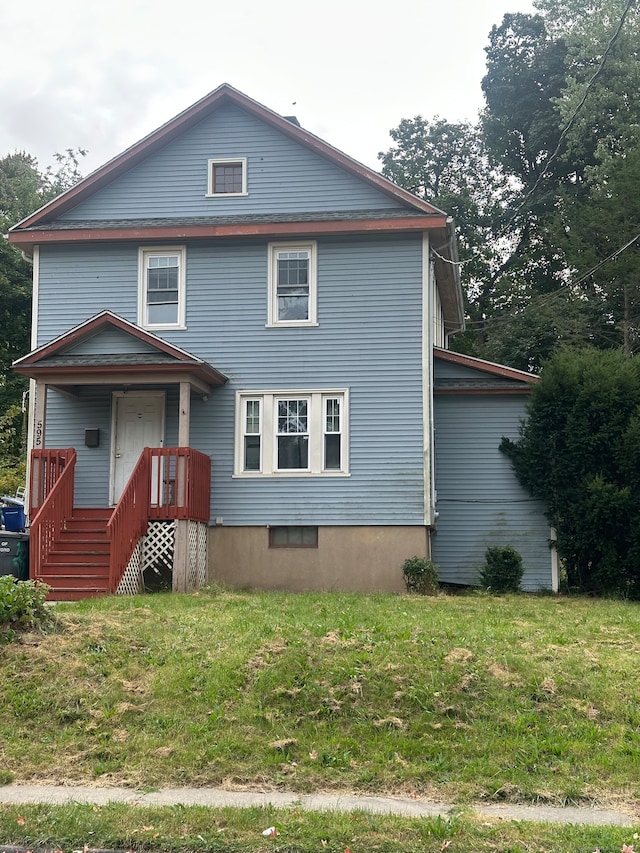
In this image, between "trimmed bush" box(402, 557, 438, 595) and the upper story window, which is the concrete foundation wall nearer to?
"trimmed bush" box(402, 557, 438, 595)

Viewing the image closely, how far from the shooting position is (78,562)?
15617mm

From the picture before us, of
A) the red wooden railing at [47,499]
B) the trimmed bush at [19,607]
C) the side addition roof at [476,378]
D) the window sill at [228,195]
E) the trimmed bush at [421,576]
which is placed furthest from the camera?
the side addition roof at [476,378]

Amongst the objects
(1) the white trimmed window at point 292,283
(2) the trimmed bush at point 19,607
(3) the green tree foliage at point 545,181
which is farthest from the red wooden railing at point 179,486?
(3) the green tree foliage at point 545,181

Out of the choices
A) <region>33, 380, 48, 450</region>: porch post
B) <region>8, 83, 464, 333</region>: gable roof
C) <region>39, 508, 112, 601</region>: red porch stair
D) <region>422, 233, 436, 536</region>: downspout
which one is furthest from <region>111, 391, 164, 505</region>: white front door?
<region>422, 233, 436, 536</region>: downspout

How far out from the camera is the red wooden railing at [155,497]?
607 inches

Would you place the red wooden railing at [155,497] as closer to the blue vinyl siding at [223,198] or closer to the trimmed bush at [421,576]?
the trimmed bush at [421,576]

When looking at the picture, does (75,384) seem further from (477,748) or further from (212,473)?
(477,748)

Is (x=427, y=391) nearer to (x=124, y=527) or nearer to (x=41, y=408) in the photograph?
(x=124, y=527)

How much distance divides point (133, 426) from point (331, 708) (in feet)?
35.3

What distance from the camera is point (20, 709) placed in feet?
28.1

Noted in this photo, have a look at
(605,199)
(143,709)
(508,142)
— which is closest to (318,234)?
(143,709)

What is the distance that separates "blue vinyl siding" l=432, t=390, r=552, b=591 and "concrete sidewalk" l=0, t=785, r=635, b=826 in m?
12.8

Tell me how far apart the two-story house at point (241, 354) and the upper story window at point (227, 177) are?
36mm

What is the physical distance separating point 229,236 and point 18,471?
14.6 meters
